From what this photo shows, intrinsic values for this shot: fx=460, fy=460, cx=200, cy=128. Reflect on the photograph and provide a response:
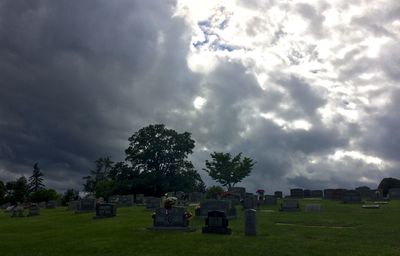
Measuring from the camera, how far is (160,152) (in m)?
72.6

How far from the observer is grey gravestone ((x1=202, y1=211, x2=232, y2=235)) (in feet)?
66.6

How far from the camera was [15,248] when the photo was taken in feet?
54.4

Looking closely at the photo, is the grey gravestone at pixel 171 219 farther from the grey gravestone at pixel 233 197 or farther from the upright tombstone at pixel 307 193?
the upright tombstone at pixel 307 193

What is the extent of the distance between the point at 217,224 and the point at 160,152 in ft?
172

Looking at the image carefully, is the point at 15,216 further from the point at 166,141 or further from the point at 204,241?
the point at 166,141

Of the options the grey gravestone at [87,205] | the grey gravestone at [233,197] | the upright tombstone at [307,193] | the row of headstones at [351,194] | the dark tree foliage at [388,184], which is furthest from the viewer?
the dark tree foliage at [388,184]

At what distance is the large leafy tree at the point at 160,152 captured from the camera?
2815 inches

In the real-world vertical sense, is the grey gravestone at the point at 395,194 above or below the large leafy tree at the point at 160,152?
below

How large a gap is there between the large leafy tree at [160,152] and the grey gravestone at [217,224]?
1906 inches

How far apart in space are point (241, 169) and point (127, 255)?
48177 mm

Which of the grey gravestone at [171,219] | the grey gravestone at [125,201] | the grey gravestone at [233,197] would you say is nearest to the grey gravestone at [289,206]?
the grey gravestone at [233,197]

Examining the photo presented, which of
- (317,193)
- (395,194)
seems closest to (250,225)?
(395,194)

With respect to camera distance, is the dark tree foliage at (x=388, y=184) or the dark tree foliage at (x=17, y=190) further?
the dark tree foliage at (x=17, y=190)

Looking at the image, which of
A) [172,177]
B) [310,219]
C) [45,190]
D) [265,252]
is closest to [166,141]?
[172,177]
